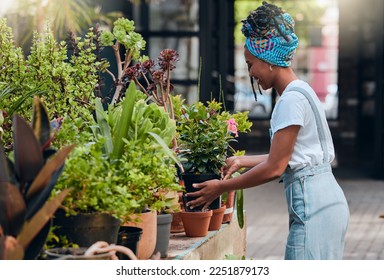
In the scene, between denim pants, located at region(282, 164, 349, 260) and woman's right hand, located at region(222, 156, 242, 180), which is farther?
woman's right hand, located at region(222, 156, 242, 180)

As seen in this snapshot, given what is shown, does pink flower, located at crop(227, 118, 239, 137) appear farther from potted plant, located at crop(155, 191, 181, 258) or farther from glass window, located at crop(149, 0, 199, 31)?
glass window, located at crop(149, 0, 199, 31)

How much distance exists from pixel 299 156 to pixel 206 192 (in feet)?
1.27

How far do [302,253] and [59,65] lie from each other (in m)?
1.20

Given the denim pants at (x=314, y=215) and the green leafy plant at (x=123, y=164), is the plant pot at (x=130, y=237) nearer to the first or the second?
the green leafy plant at (x=123, y=164)

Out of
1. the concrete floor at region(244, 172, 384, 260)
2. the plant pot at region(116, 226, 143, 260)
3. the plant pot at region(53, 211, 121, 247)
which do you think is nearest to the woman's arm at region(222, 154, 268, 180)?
the plant pot at region(116, 226, 143, 260)

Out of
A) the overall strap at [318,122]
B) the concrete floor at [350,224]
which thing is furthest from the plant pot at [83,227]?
the concrete floor at [350,224]

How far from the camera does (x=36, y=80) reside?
3424mm

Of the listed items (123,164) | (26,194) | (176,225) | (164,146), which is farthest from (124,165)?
(176,225)

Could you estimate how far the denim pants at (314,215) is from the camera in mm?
2904

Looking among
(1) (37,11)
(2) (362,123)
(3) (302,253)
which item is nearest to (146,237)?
(3) (302,253)

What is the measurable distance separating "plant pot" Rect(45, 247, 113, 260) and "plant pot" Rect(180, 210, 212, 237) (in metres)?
1.05

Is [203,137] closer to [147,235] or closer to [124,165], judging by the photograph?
[147,235]

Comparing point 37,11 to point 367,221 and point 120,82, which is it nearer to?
point 367,221

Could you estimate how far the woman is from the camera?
9.43ft
